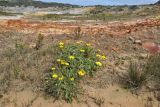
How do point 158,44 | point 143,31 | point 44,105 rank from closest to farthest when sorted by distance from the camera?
point 44,105, point 158,44, point 143,31

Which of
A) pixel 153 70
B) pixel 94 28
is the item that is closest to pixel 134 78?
pixel 153 70

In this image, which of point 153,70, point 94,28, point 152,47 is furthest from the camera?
point 94,28

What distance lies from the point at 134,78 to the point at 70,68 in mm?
1209

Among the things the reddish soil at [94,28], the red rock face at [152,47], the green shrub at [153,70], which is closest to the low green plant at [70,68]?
the green shrub at [153,70]

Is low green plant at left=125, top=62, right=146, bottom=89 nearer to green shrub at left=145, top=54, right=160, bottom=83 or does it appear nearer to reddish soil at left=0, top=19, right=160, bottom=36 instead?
green shrub at left=145, top=54, right=160, bottom=83

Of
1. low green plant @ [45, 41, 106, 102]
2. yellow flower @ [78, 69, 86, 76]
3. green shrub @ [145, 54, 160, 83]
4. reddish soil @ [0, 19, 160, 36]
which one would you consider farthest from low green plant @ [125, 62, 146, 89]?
reddish soil @ [0, 19, 160, 36]

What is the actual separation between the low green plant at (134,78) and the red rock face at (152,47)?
149 cm

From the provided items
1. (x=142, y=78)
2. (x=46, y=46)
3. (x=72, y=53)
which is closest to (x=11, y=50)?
(x=46, y=46)

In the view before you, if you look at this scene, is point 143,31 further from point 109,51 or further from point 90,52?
point 90,52

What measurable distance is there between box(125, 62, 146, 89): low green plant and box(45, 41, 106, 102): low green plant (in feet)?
2.04

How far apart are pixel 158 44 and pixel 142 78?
2.19 metres

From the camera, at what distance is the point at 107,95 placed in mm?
7645

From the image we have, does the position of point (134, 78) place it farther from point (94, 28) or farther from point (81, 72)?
point (94, 28)

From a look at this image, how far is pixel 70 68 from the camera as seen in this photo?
25.4 feet
